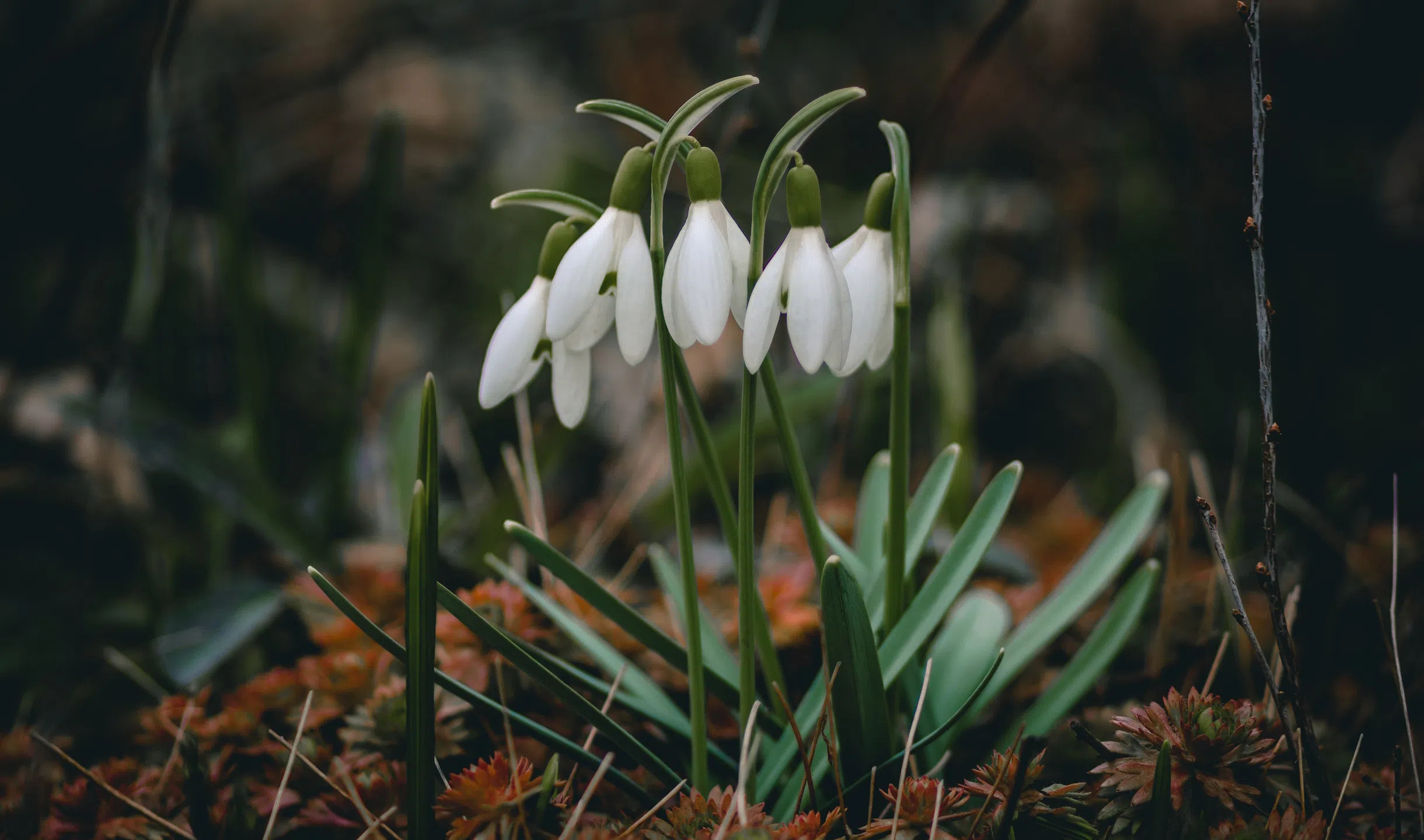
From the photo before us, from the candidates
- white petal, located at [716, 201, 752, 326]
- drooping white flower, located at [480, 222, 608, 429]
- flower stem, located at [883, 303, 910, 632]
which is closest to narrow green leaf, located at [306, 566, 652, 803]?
drooping white flower, located at [480, 222, 608, 429]

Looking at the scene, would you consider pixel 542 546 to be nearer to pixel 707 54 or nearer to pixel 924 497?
pixel 924 497

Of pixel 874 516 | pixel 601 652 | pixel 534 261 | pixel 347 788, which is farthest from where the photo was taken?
pixel 534 261

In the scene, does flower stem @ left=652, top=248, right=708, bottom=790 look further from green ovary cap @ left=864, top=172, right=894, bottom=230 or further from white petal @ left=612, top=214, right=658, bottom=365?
green ovary cap @ left=864, top=172, right=894, bottom=230

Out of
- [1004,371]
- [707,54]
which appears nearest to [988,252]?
[1004,371]

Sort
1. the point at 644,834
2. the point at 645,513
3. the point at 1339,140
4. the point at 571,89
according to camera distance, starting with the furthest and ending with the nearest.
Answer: the point at 571,89 → the point at 1339,140 → the point at 645,513 → the point at 644,834

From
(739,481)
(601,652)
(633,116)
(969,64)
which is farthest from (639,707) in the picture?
(969,64)

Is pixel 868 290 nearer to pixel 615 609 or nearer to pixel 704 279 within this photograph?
pixel 704 279
